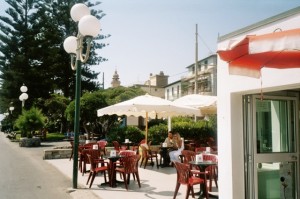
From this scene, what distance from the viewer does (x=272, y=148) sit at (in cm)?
595

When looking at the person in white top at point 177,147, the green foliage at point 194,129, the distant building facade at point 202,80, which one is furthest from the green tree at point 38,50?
the person in white top at point 177,147

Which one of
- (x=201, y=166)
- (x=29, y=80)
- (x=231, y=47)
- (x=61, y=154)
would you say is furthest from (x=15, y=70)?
(x=231, y=47)

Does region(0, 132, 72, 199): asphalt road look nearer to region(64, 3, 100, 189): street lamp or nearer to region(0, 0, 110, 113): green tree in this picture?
region(64, 3, 100, 189): street lamp

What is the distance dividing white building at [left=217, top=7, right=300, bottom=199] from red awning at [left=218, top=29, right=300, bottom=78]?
169 centimetres

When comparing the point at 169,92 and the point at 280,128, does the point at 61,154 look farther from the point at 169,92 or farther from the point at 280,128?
the point at 169,92

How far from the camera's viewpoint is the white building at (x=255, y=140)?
5.83 metres

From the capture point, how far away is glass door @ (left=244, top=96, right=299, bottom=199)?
5812mm

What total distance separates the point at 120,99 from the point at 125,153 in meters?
14.8

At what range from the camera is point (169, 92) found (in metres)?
55.4

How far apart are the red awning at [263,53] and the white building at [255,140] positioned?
5.56ft

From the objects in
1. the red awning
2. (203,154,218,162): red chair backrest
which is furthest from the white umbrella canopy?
the red awning

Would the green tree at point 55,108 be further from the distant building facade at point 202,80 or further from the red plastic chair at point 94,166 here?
the red plastic chair at point 94,166

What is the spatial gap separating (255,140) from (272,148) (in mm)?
441

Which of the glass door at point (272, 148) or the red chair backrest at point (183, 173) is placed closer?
the glass door at point (272, 148)
